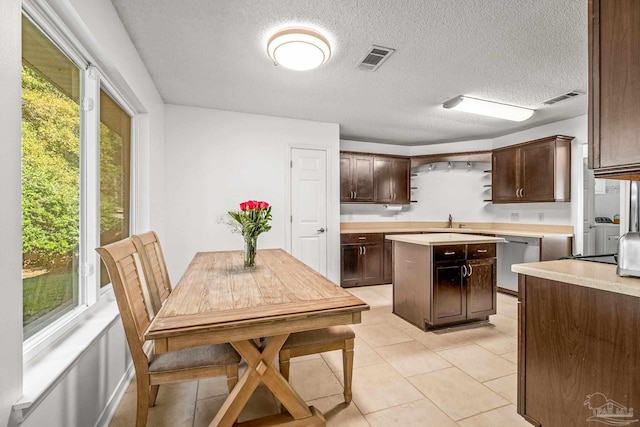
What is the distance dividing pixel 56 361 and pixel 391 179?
4787mm

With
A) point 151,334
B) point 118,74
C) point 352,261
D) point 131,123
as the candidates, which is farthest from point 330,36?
point 352,261

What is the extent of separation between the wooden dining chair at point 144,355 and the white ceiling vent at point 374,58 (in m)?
2.26

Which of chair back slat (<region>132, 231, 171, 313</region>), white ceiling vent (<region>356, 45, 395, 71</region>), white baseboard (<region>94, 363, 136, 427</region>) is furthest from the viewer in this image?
white ceiling vent (<region>356, 45, 395, 71</region>)

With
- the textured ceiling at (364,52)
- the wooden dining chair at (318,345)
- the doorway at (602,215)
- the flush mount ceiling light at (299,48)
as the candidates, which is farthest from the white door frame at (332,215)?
the doorway at (602,215)

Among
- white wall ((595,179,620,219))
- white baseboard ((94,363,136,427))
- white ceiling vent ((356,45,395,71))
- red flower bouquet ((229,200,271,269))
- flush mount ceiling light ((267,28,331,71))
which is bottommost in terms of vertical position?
white baseboard ((94,363,136,427))

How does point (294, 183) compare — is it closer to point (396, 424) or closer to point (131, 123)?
point (131, 123)

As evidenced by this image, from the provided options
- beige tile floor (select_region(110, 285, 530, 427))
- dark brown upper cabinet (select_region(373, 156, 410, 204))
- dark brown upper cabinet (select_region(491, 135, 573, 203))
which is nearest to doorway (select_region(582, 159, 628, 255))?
dark brown upper cabinet (select_region(491, 135, 573, 203))

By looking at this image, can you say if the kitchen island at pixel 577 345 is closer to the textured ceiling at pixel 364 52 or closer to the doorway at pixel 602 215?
the textured ceiling at pixel 364 52

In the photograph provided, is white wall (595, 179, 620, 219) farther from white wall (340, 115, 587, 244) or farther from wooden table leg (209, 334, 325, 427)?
wooden table leg (209, 334, 325, 427)

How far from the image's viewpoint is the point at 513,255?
431 centimetres

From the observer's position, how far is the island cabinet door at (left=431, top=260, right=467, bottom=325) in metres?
2.96

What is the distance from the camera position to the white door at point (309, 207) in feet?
14.1

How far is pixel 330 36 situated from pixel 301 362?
8.28ft

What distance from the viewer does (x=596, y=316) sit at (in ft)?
4.32
